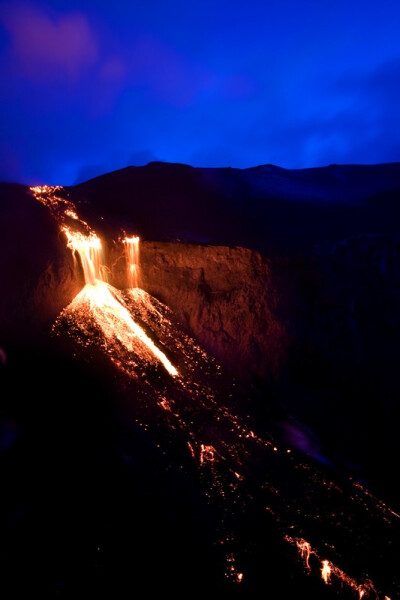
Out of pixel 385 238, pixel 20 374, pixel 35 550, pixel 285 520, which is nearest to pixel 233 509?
pixel 285 520

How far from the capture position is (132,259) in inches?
385

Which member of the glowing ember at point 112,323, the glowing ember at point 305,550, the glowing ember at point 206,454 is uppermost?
the glowing ember at point 112,323

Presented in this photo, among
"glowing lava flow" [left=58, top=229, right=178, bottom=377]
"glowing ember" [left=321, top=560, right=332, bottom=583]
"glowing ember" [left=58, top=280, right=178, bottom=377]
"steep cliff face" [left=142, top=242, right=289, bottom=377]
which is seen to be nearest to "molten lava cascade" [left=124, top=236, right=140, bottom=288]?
"steep cliff face" [left=142, top=242, right=289, bottom=377]

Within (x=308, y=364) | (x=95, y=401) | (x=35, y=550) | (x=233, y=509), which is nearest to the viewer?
(x=35, y=550)

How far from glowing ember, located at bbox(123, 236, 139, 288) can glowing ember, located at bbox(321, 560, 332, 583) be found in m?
7.32

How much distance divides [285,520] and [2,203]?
8788 millimetres

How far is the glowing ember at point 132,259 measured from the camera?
968 cm

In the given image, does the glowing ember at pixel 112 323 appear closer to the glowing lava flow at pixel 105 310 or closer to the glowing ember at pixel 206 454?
the glowing lava flow at pixel 105 310

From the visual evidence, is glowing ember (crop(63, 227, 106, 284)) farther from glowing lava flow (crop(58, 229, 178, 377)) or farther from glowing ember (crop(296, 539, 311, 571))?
glowing ember (crop(296, 539, 311, 571))

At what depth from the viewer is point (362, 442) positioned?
28.3 ft

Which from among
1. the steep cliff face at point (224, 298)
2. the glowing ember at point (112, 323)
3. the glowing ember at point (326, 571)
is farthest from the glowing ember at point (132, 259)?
the glowing ember at point (326, 571)

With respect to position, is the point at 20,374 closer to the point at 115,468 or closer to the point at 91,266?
the point at 115,468

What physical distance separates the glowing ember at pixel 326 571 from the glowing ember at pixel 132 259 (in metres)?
7.32

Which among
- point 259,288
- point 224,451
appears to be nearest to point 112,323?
point 259,288
